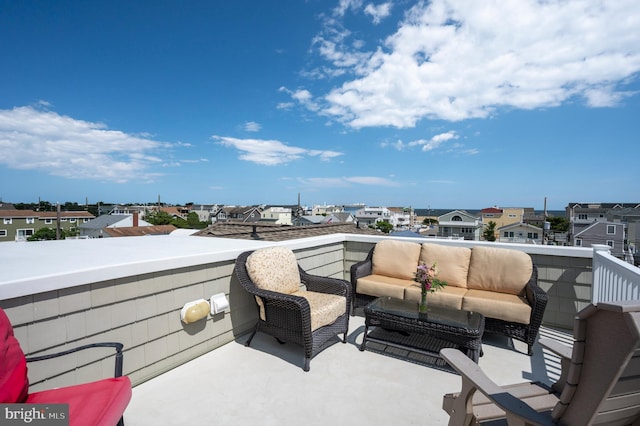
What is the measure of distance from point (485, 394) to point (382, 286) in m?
2.61

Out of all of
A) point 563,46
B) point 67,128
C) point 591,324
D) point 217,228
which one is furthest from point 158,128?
point 591,324

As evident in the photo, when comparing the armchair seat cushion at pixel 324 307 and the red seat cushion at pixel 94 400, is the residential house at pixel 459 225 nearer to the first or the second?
the armchair seat cushion at pixel 324 307

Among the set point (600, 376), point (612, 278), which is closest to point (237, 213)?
point (612, 278)

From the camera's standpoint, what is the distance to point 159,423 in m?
1.97

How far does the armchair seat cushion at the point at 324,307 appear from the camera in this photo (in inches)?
107

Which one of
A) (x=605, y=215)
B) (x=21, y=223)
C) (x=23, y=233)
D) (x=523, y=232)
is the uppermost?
(x=605, y=215)

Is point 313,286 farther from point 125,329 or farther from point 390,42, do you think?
point 390,42

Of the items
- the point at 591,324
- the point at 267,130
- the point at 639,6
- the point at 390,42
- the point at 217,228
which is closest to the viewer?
the point at 591,324

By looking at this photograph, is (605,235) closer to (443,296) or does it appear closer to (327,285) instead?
(443,296)

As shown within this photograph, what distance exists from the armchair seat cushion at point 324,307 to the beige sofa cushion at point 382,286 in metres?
0.78

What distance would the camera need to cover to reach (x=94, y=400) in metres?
1.42

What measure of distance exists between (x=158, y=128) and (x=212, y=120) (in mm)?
6535

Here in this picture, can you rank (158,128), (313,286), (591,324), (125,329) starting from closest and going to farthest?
1. (591,324)
2. (125,329)
3. (313,286)
4. (158,128)

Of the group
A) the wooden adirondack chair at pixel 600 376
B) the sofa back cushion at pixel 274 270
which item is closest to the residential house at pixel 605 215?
the sofa back cushion at pixel 274 270
